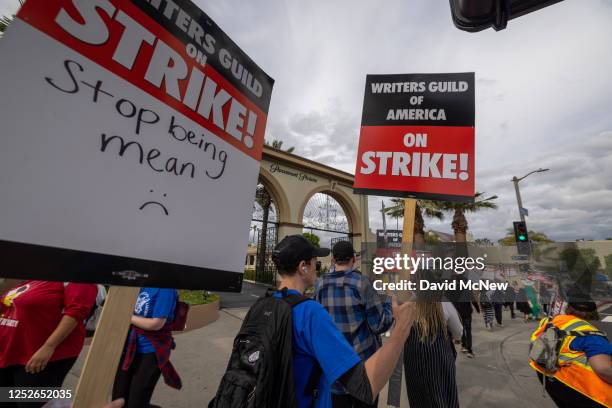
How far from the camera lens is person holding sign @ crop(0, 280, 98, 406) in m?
2.02

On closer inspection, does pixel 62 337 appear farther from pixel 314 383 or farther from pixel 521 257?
pixel 521 257

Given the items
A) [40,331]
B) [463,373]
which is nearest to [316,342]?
[40,331]

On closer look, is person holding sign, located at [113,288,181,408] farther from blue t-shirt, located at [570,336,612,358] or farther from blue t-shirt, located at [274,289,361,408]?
blue t-shirt, located at [570,336,612,358]

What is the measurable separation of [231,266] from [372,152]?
158 cm

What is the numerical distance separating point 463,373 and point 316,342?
5304 millimetres

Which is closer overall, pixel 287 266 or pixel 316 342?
pixel 316 342

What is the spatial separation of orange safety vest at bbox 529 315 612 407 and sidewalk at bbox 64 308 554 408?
1.86m

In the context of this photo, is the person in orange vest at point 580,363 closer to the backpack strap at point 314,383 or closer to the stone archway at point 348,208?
the backpack strap at point 314,383

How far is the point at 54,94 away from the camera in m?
0.78

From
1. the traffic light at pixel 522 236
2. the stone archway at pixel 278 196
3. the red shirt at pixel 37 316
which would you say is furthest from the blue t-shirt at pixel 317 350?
the traffic light at pixel 522 236

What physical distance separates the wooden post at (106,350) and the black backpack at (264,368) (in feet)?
1.55

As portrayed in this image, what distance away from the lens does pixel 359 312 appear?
2.60 metres

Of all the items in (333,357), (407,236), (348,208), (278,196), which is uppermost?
(348,208)

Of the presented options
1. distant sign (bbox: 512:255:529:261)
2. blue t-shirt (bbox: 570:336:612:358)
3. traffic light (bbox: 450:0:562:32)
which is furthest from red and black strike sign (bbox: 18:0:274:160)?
distant sign (bbox: 512:255:529:261)
